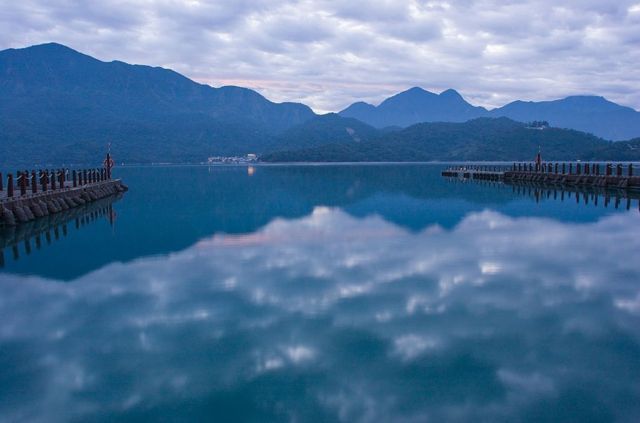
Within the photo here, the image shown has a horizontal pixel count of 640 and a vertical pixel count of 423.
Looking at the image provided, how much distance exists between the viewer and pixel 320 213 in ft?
136

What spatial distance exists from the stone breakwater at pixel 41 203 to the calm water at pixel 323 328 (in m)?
5.36

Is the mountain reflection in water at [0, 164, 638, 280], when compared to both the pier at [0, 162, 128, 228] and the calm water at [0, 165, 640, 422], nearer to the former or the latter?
the calm water at [0, 165, 640, 422]

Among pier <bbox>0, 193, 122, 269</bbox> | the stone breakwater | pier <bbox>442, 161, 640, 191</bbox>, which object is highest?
pier <bbox>442, 161, 640, 191</bbox>

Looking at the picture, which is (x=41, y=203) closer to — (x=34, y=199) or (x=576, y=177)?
(x=34, y=199)

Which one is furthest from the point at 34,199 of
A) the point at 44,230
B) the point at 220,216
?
the point at 220,216

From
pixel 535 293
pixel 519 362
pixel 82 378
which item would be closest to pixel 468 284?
pixel 535 293

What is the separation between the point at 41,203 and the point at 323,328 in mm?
29964

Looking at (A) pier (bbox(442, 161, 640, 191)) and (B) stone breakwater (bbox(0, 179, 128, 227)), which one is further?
(A) pier (bbox(442, 161, 640, 191))

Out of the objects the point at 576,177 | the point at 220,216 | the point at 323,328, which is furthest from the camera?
the point at 576,177

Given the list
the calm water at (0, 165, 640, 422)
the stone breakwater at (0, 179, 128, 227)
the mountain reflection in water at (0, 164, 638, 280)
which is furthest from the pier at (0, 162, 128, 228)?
the calm water at (0, 165, 640, 422)

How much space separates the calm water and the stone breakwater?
5362 millimetres

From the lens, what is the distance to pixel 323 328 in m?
13.6

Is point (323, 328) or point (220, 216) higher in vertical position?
point (323, 328)

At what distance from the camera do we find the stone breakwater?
31.9 metres
